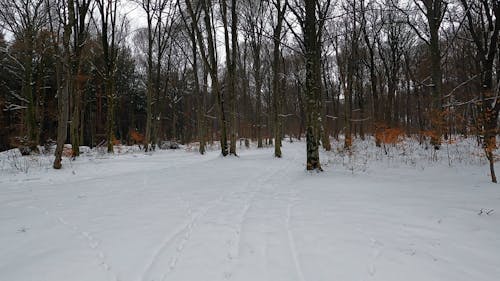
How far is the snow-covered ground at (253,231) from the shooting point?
2.63m

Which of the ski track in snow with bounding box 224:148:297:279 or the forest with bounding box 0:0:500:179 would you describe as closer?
the ski track in snow with bounding box 224:148:297:279

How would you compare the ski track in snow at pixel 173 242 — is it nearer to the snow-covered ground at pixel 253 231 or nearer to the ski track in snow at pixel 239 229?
the snow-covered ground at pixel 253 231

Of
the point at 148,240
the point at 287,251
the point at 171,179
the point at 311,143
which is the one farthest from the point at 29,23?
the point at 287,251

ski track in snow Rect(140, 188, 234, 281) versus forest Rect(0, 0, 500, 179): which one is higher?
forest Rect(0, 0, 500, 179)

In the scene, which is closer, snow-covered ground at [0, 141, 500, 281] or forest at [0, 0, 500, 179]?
snow-covered ground at [0, 141, 500, 281]

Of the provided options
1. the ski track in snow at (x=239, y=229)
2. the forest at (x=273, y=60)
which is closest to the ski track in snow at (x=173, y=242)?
the ski track in snow at (x=239, y=229)

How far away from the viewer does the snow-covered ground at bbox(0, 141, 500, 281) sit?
2.63m

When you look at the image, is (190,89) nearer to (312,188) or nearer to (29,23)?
(29,23)

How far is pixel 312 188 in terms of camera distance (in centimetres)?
643

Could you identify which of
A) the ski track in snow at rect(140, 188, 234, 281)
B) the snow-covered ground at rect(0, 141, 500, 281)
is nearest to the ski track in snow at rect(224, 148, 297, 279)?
the snow-covered ground at rect(0, 141, 500, 281)

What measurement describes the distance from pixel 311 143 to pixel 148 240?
6.38m

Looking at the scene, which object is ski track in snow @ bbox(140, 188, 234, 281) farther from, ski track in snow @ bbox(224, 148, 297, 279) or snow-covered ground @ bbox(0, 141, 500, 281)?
ski track in snow @ bbox(224, 148, 297, 279)

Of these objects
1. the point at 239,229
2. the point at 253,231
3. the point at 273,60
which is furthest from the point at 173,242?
the point at 273,60

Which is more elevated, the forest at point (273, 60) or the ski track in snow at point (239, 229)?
the forest at point (273, 60)
